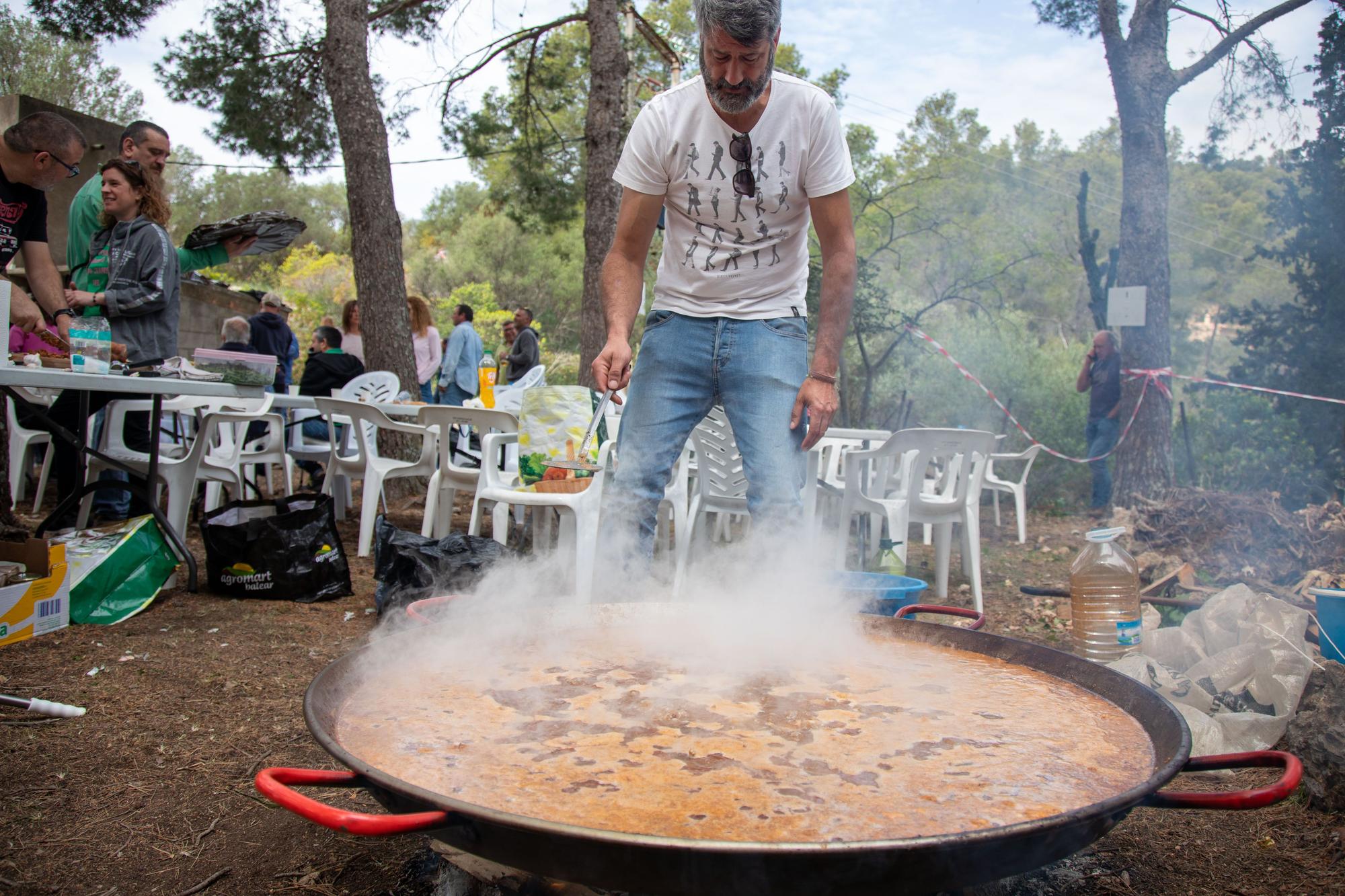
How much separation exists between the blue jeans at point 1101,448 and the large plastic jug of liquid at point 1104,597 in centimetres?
501

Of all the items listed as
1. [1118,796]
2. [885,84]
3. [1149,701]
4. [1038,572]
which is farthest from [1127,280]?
[885,84]

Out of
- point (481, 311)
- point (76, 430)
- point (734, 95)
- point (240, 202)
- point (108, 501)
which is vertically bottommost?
point (108, 501)

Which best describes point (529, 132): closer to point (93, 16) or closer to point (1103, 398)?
point (93, 16)

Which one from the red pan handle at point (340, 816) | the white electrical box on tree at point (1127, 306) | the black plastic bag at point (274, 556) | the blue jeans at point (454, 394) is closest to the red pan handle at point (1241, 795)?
the red pan handle at point (340, 816)

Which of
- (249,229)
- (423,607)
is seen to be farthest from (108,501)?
(423,607)

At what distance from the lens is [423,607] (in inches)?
73.1

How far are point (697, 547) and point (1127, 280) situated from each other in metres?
4.93

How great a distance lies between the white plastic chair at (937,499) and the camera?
403cm

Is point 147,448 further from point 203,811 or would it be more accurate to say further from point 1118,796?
point 1118,796

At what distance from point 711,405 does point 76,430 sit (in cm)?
339

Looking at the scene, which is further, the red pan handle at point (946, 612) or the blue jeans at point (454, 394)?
the blue jeans at point (454, 394)

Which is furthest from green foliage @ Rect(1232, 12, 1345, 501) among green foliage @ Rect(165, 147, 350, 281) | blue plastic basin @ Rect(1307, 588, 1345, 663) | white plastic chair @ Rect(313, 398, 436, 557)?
green foliage @ Rect(165, 147, 350, 281)

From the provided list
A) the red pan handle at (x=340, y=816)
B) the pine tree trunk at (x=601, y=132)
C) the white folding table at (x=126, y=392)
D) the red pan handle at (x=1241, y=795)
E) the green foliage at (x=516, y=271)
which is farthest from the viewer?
the green foliage at (x=516, y=271)

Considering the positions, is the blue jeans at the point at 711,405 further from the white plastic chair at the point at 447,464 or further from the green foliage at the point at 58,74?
the green foliage at the point at 58,74
